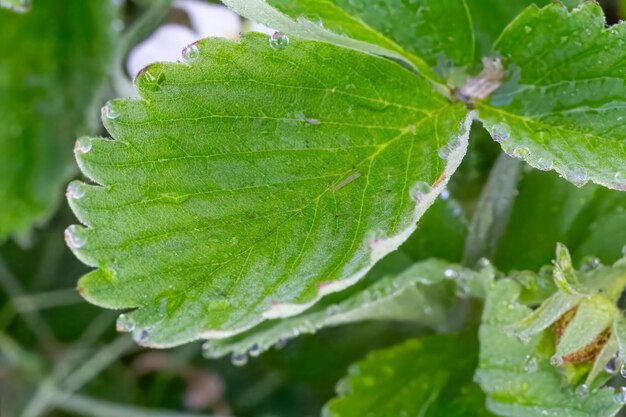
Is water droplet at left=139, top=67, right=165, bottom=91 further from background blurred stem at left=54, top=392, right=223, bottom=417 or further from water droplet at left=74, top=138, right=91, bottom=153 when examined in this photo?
background blurred stem at left=54, top=392, right=223, bottom=417

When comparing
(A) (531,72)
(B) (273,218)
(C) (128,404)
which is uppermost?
(A) (531,72)

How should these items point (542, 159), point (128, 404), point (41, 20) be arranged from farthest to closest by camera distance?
point (128, 404)
point (41, 20)
point (542, 159)

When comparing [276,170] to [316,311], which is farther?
[316,311]

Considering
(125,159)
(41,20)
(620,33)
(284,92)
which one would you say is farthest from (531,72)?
(41,20)

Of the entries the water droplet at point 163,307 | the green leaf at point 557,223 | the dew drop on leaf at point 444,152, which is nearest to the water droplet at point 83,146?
the water droplet at point 163,307

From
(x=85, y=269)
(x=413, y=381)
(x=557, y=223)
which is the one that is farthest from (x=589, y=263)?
(x=85, y=269)

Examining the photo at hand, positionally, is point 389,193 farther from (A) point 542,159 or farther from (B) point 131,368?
(B) point 131,368
